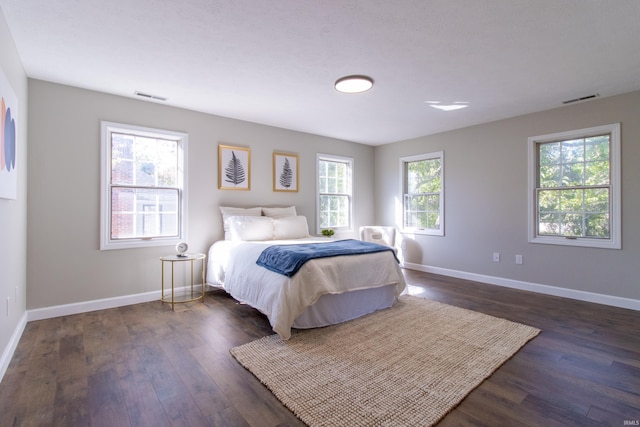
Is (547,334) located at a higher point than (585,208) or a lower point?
lower

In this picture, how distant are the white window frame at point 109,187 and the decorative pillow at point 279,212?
1123 mm

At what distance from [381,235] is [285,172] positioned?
1996mm

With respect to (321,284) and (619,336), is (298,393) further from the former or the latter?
(619,336)

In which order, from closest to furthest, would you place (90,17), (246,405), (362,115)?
(246,405), (90,17), (362,115)

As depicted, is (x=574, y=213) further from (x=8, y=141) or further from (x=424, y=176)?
(x=8, y=141)

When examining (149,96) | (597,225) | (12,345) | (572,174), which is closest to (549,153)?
(572,174)

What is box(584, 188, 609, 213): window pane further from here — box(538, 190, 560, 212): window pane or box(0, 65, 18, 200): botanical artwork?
box(0, 65, 18, 200): botanical artwork

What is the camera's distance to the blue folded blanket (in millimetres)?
2711

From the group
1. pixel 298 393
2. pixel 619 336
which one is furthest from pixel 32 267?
pixel 619 336

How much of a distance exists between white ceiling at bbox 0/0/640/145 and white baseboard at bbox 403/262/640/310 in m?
2.34

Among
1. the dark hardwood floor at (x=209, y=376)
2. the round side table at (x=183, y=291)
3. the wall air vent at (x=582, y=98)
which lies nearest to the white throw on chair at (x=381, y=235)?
the dark hardwood floor at (x=209, y=376)

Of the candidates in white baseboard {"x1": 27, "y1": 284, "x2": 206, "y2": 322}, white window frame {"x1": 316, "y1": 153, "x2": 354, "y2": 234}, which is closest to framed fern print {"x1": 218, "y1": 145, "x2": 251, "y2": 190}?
white window frame {"x1": 316, "y1": 153, "x2": 354, "y2": 234}

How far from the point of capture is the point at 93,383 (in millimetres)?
1966

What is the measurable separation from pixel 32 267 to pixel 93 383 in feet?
6.07
